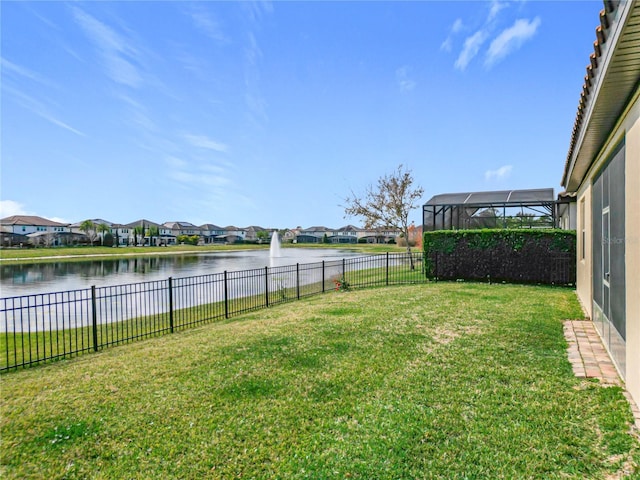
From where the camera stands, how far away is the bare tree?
78.7 ft

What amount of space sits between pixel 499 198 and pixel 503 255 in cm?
717

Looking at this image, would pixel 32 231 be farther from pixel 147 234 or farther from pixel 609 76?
pixel 609 76

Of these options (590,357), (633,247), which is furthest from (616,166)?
(590,357)

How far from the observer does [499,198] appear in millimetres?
19797

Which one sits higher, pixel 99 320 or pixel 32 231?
pixel 32 231

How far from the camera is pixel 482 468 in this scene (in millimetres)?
2666

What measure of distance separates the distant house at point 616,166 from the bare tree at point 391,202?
17377mm

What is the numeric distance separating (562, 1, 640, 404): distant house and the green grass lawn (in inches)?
29.4

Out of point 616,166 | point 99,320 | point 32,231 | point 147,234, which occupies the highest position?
point 32,231

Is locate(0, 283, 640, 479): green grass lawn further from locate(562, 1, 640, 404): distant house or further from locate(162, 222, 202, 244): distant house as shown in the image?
locate(162, 222, 202, 244): distant house

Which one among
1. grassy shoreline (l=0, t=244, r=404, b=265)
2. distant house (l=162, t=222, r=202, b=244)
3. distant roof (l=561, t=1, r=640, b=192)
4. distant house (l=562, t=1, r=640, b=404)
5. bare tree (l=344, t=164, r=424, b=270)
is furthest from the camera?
distant house (l=162, t=222, r=202, b=244)

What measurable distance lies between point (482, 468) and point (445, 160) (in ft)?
68.4

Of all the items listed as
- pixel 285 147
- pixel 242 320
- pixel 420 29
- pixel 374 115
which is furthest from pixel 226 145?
pixel 242 320

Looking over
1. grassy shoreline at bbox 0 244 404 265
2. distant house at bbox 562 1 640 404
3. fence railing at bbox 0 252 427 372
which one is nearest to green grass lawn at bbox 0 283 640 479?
distant house at bbox 562 1 640 404
